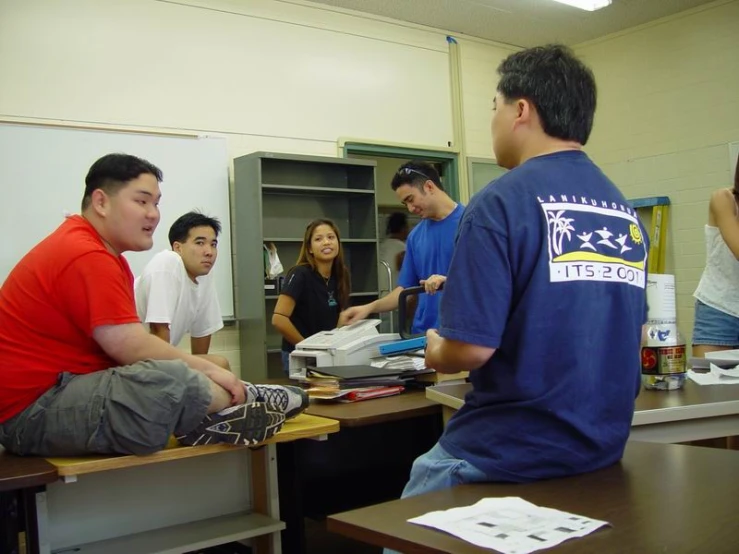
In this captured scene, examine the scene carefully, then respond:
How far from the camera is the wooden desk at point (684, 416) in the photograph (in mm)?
1794

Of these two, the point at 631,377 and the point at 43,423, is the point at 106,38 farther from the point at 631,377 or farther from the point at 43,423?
the point at 631,377

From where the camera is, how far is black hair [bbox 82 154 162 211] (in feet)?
7.01

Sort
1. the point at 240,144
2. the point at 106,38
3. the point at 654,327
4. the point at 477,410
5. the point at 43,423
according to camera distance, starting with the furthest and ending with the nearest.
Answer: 1. the point at 240,144
2. the point at 106,38
3. the point at 654,327
4. the point at 43,423
5. the point at 477,410

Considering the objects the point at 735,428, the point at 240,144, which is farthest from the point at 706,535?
the point at 240,144

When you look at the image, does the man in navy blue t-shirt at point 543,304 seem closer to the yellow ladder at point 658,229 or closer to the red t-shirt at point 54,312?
the red t-shirt at point 54,312

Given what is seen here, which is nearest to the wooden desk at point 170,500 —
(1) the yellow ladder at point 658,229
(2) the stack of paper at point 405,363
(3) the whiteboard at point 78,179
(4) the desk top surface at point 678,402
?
(4) the desk top surface at point 678,402

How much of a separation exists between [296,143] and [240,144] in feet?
1.45

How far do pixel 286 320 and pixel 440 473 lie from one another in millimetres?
2641

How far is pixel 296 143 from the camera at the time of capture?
211 inches

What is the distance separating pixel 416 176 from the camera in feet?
11.9

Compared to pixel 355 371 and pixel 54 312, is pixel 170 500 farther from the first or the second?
pixel 355 371

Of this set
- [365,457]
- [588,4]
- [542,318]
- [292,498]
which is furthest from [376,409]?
[588,4]

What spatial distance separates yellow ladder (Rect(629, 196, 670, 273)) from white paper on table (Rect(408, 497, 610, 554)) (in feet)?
17.3

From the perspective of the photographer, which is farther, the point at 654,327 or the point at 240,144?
the point at 240,144
